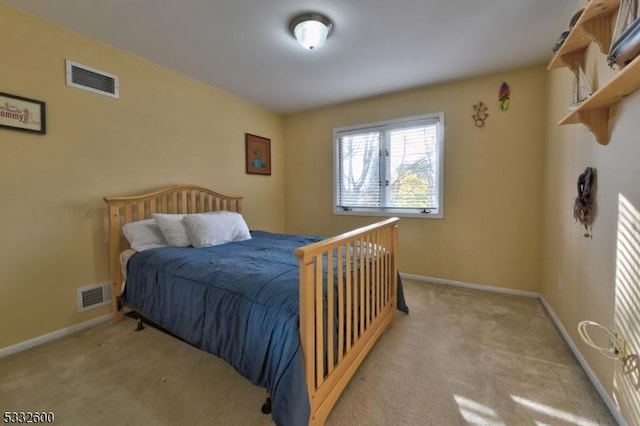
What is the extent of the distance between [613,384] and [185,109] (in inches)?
153

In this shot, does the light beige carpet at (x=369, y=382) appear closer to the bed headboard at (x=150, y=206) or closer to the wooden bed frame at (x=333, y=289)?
the wooden bed frame at (x=333, y=289)

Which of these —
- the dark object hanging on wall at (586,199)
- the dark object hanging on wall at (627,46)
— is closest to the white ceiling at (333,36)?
the dark object hanging on wall at (627,46)

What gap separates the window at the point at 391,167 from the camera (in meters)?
3.28

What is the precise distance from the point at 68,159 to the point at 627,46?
3348mm

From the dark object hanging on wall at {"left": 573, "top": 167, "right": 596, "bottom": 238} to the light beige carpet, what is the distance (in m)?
0.90

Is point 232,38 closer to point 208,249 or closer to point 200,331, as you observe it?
point 208,249

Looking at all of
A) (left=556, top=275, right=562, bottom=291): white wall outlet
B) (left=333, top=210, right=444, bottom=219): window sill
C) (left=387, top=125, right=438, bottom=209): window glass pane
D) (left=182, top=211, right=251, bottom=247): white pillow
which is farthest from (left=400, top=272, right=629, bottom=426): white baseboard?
(left=182, top=211, right=251, bottom=247): white pillow

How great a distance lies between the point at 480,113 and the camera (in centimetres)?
298

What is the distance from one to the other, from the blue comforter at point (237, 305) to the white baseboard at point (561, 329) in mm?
1504

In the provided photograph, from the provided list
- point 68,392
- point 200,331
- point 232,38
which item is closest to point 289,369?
point 200,331

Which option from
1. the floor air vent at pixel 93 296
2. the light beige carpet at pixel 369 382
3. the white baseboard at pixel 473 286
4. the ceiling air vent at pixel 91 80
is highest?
the ceiling air vent at pixel 91 80

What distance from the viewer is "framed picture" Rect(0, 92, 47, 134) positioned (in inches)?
73.1

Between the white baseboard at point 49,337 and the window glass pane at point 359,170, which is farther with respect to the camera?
the window glass pane at point 359,170

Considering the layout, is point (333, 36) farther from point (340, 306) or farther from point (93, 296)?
point (93, 296)
